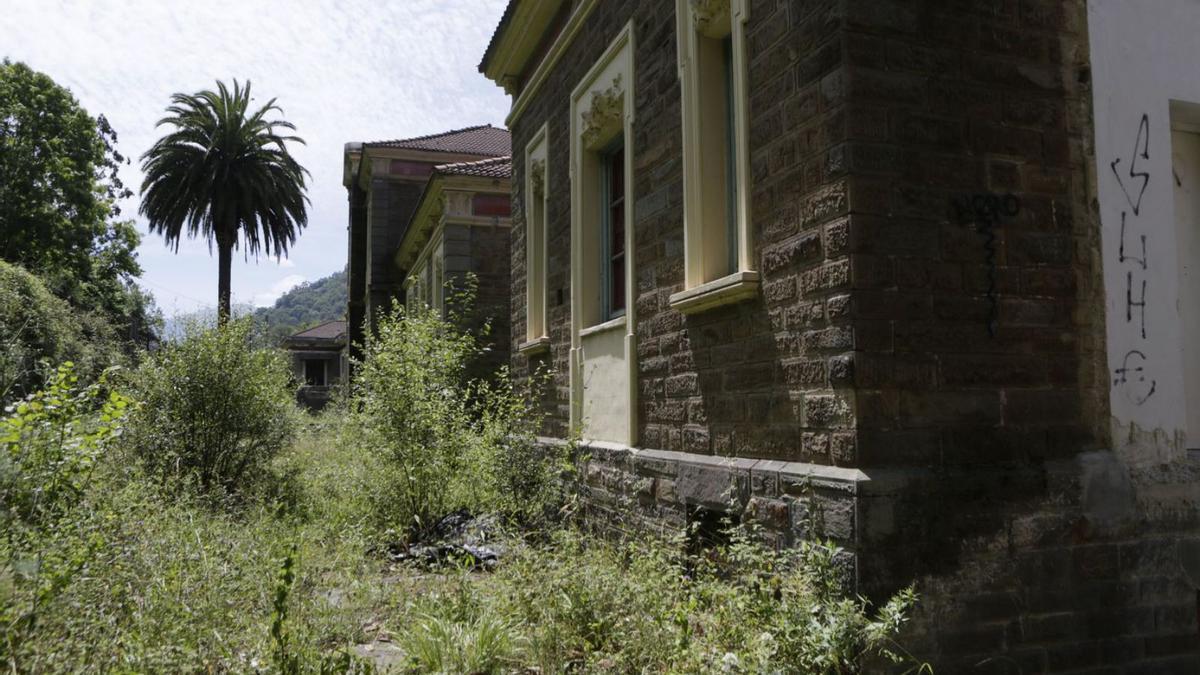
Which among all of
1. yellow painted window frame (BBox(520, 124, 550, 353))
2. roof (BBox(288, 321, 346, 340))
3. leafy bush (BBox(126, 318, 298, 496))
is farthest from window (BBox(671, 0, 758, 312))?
roof (BBox(288, 321, 346, 340))

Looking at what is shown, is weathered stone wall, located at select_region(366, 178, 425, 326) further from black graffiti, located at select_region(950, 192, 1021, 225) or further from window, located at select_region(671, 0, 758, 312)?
black graffiti, located at select_region(950, 192, 1021, 225)

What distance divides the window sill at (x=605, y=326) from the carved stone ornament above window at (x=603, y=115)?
1.73 metres

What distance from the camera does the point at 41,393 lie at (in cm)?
559

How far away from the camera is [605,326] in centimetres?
729

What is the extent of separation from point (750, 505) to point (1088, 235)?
89.3 inches

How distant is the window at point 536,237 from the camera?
966cm

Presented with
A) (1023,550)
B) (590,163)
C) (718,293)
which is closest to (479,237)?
(590,163)

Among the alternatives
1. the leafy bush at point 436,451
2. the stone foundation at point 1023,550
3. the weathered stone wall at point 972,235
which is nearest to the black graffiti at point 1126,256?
the weathered stone wall at point 972,235

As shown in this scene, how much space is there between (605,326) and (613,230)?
3.66 ft

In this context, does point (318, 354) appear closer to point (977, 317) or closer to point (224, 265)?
point (224, 265)

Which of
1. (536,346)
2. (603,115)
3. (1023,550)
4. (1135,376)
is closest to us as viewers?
(1023,550)

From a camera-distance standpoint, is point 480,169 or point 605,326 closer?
point 605,326

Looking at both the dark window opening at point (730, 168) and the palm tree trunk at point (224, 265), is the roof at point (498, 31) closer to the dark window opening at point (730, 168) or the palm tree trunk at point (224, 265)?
the dark window opening at point (730, 168)

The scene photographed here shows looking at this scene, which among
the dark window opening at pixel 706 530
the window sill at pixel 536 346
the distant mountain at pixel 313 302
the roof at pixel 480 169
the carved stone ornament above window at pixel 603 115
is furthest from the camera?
the distant mountain at pixel 313 302
